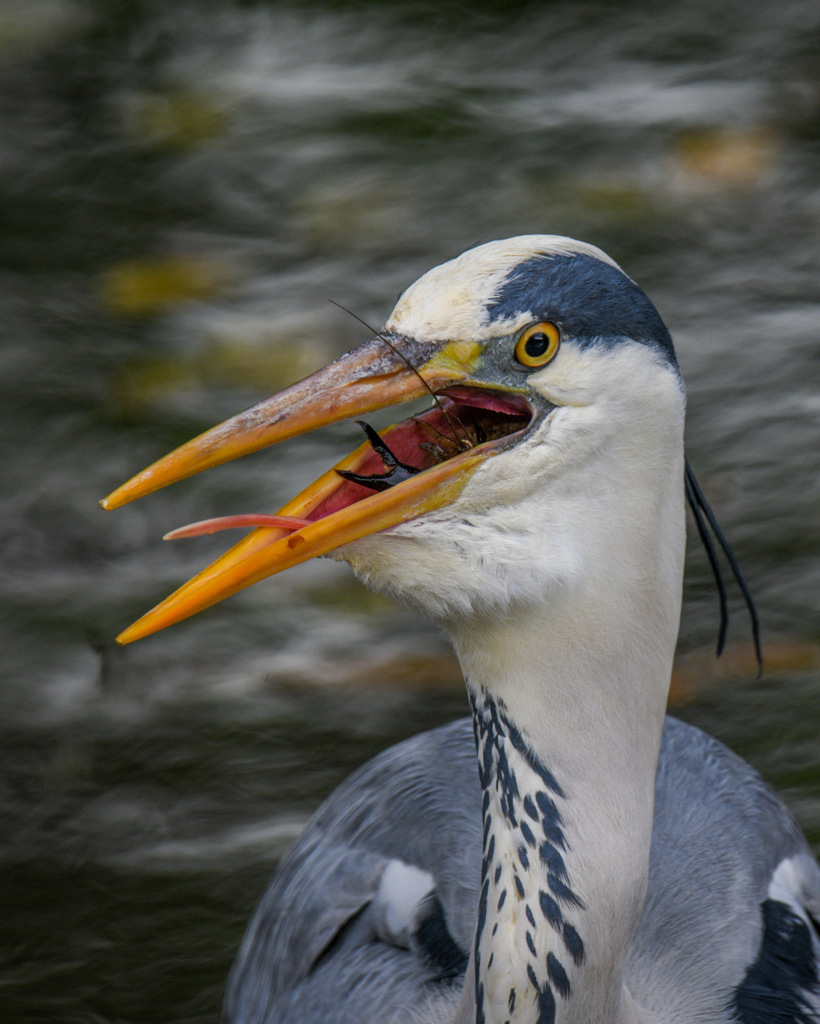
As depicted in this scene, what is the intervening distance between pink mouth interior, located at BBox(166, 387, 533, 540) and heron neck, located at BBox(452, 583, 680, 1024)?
0.23m

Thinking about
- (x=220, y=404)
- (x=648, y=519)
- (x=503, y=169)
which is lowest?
(x=220, y=404)

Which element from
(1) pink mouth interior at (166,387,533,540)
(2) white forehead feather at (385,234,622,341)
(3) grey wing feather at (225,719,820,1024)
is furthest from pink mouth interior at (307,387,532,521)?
(3) grey wing feather at (225,719,820,1024)

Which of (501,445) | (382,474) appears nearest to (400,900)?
(382,474)

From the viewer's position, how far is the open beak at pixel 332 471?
1.50 m

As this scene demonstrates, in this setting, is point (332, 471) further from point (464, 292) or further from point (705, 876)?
point (705, 876)

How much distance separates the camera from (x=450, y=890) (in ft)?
7.25

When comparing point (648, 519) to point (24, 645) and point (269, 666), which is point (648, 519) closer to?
point (269, 666)

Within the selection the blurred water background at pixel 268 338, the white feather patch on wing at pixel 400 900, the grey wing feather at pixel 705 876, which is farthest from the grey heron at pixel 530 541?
the blurred water background at pixel 268 338

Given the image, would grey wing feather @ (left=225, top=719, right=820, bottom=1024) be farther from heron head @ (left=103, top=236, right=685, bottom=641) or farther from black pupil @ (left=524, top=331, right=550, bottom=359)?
black pupil @ (left=524, top=331, right=550, bottom=359)

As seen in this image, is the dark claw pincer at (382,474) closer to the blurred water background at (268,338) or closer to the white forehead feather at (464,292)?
the white forehead feather at (464,292)

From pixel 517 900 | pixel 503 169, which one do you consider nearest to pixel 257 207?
pixel 503 169

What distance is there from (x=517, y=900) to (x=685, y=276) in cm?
→ 336

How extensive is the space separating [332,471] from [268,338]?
2958 mm

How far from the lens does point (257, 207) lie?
488 cm
